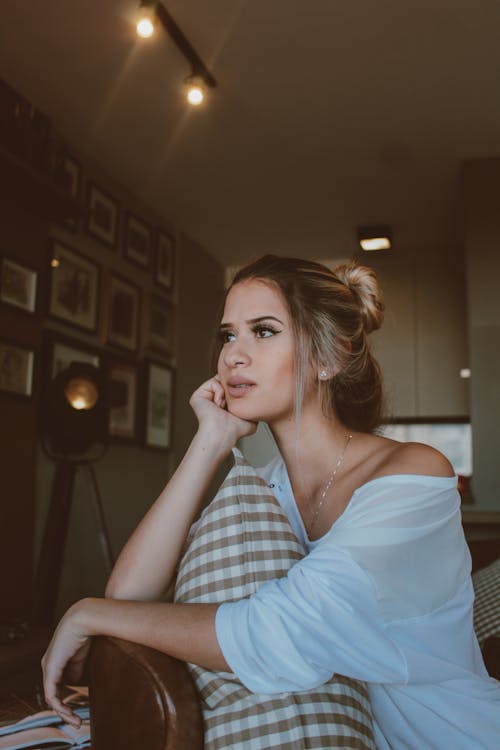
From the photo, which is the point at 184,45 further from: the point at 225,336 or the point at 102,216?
the point at 225,336

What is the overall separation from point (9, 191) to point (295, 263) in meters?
2.18

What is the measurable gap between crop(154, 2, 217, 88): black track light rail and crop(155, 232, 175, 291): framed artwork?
1898mm

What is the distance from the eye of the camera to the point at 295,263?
1583mm

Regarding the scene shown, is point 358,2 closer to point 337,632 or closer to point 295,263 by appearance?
point 295,263

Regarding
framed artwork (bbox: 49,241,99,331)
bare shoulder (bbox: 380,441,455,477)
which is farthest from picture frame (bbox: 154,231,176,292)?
bare shoulder (bbox: 380,441,455,477)

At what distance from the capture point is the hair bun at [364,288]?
5.34 feet

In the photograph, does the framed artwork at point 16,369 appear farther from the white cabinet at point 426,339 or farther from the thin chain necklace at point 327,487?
the white cabinet at point 426,339

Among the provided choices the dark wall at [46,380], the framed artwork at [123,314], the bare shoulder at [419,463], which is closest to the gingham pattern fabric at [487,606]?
the bare shoulder at [419,463]

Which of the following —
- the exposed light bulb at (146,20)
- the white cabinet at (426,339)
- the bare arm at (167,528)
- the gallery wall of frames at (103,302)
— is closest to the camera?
the bare arm at (167,528)

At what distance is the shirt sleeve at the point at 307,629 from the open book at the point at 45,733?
14.6 inches

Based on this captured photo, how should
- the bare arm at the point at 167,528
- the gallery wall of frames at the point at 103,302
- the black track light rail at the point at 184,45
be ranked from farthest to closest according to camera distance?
the gallery wall of frames at the point at 103,302
the black track light rail at the point at 184,45
the bare arm at the point at 167,528

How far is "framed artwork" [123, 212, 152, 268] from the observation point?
467 cm

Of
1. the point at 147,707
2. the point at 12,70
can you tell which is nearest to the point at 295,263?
the point at 147,707

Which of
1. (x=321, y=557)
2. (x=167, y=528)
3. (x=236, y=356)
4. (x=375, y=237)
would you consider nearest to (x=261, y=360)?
(x=236, y=356)
